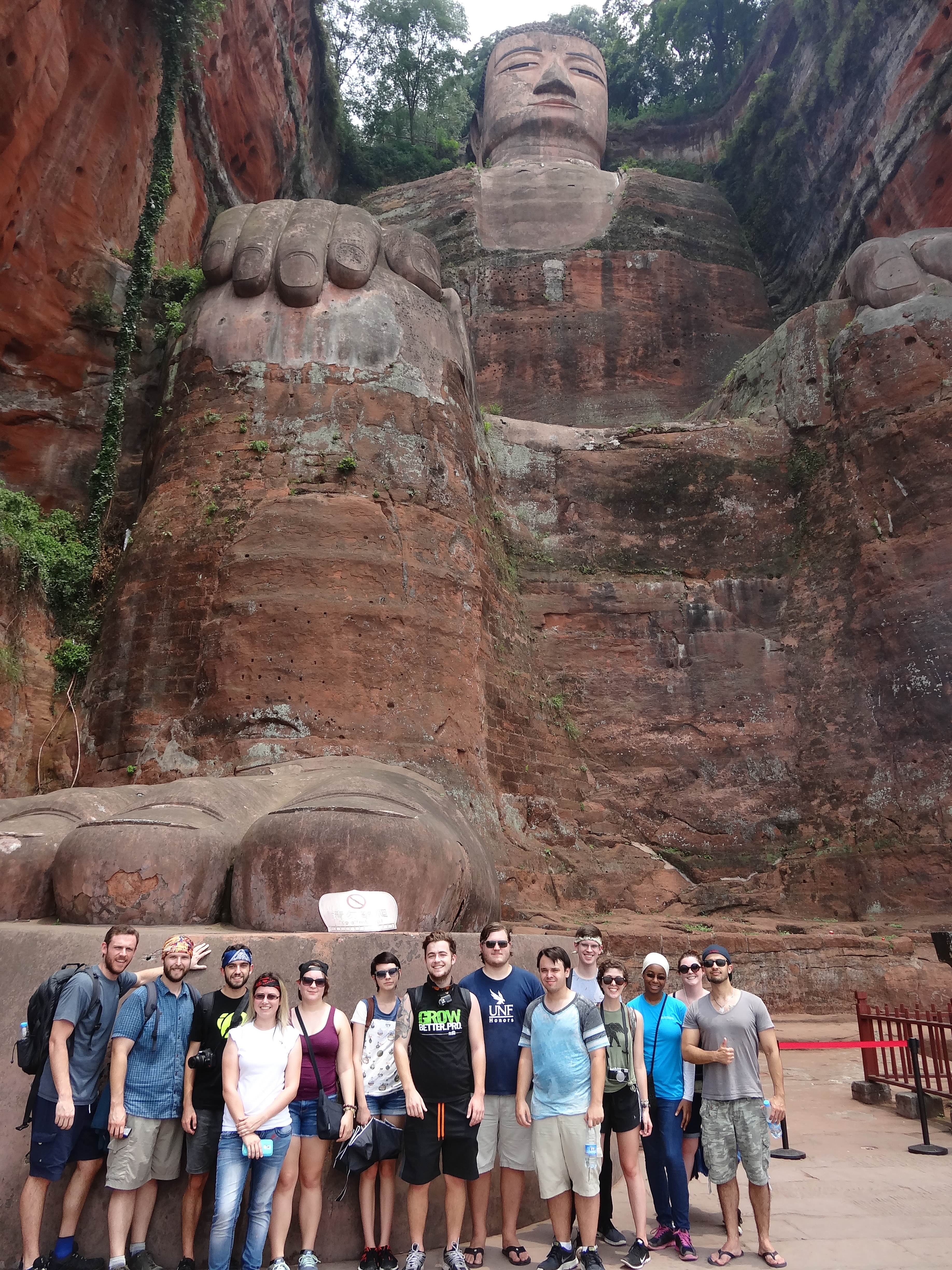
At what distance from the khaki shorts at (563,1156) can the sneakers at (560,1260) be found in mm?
166

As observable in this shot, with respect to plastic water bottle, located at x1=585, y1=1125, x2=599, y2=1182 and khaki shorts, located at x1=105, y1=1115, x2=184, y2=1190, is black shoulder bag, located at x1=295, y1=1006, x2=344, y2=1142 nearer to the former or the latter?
khaki shorts, located at x1=105, y1=1115, x2=184, y2=1190

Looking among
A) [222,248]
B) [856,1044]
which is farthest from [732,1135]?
[222,248]

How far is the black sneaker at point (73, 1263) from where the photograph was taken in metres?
3.42

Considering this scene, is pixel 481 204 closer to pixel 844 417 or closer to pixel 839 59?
pixel 839 59

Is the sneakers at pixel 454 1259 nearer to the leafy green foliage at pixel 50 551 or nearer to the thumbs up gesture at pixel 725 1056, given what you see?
the thumbs up gesture at pixel 725 1056

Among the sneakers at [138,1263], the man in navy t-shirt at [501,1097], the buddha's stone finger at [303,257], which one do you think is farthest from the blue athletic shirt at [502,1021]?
the buddha's stone finger at [303,257]

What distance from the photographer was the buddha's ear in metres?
29.4

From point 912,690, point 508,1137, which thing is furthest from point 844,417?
point 508,1137

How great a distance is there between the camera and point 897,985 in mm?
9188

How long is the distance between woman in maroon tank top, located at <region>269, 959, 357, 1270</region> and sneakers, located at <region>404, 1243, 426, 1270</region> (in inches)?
13.2

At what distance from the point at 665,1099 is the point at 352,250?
855cm

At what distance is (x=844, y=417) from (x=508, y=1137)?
11029 mm

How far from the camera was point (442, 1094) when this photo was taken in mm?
3660

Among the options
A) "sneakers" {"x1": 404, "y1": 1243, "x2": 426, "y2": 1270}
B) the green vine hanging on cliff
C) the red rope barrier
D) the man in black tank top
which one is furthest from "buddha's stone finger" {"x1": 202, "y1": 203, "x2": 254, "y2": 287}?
"sneakers" {"x1": 404, "y1": 1243, "x2": 426, "y2": 1270}
